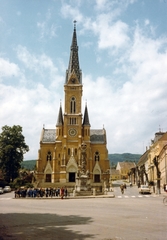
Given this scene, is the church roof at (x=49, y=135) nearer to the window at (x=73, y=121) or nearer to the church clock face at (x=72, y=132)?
the church clock face at (x=72, y=132)

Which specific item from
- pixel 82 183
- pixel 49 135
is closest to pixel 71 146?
pixel 49 135

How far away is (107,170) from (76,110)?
61.4 ft

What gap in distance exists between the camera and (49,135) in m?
80.9

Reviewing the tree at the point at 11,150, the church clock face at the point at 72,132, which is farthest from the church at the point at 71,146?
the tree at the point at 11,150

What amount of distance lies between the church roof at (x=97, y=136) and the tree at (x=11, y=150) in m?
20.5

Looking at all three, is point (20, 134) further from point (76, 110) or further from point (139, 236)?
point (139, 236)

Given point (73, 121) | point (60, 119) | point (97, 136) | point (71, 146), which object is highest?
point (60, 119)

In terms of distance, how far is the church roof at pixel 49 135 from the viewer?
7919cm

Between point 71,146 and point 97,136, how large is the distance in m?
9.91

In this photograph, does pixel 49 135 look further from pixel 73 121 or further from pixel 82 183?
pixel 82 183

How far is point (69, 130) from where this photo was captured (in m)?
75.9

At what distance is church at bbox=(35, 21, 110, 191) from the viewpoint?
238 ft

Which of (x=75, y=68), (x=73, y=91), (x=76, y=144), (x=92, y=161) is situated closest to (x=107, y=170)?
(x=92, y=161)

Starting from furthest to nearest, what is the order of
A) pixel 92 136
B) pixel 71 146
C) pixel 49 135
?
pixel 92 136
pixel 49 135
pixel 71 146
